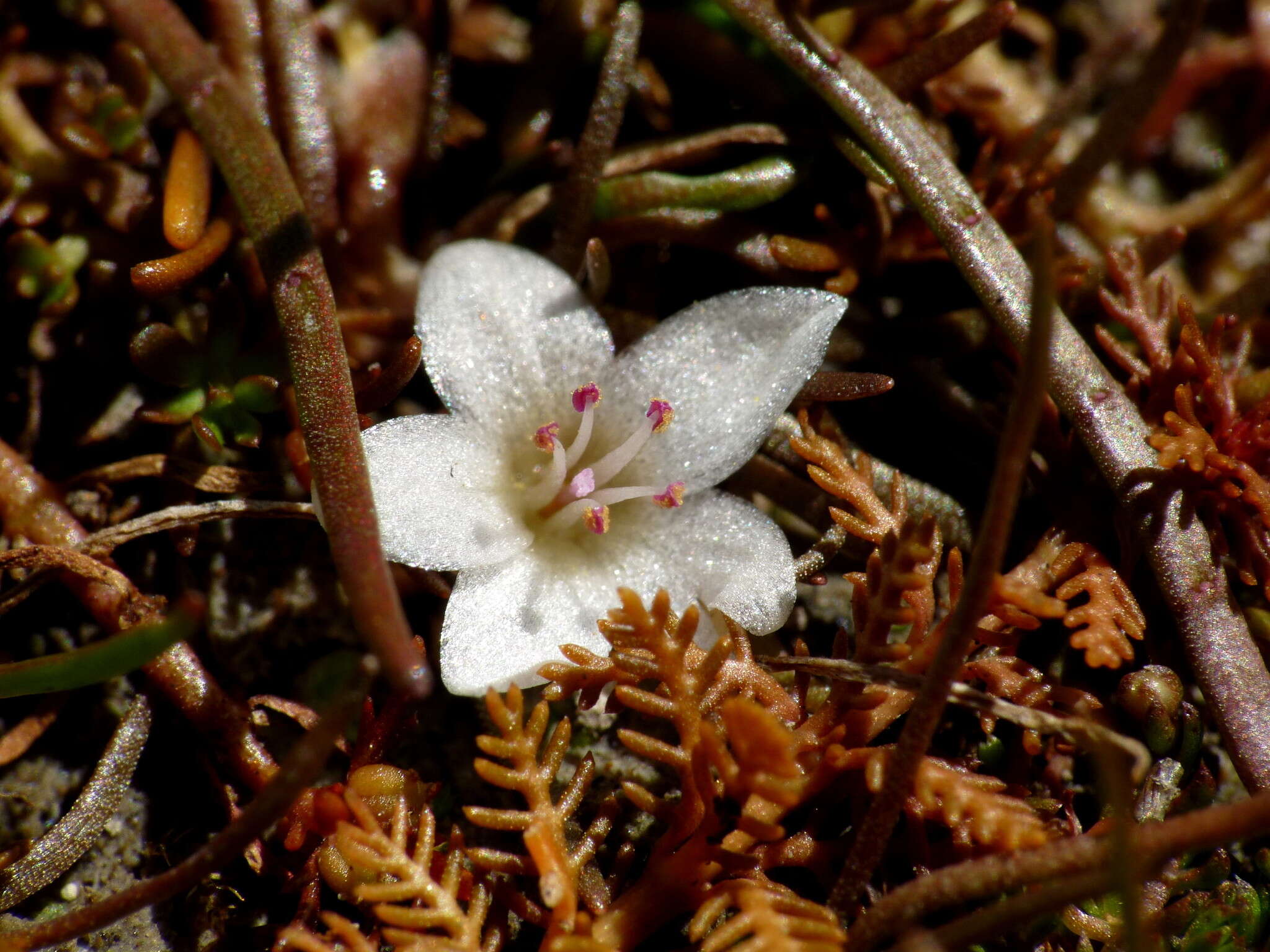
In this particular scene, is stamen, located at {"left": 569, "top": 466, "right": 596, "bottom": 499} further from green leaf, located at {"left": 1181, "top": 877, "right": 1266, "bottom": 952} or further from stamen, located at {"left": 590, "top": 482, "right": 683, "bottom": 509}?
green leaf, located at {"left": 1181, "top": 877, "right": 1266, "bottom": 952}

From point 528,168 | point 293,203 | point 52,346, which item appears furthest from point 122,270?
point 528,168

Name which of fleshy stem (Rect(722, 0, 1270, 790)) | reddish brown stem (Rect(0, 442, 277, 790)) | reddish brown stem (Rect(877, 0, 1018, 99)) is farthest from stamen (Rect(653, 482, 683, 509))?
reddish brown stem (Rect(877, 0, 1018, 99))

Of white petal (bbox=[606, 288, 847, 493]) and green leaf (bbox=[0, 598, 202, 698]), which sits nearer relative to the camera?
green leaf (bbox=[0, 598, 202, 698])

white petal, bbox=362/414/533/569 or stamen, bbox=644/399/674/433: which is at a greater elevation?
stamen, bbox=644/399/674/433

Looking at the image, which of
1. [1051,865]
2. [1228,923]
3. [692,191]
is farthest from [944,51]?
[1228,923]

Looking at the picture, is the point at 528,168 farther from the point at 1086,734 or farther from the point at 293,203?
the point at 1086,734

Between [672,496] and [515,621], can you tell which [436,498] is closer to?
[515,621]
